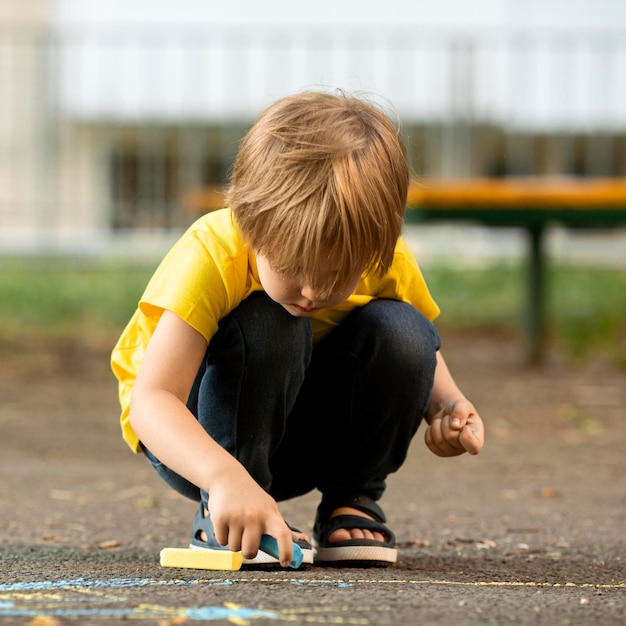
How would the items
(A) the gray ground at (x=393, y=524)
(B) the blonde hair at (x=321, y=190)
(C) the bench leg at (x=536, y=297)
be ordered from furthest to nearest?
(C) the bench leg at (x=536, y=297), (B) the blonde hair at (x=321, y=190), (A) the gray ground at (x=393, y=524)

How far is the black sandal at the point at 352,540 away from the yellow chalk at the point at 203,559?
9.6 inches

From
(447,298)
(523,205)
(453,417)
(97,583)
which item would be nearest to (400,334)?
(453,417)

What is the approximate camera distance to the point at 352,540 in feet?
5.95

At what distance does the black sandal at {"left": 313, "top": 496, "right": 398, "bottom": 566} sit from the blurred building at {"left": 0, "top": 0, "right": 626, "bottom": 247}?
5.72 m

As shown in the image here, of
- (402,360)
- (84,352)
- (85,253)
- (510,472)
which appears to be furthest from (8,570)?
(85,253)

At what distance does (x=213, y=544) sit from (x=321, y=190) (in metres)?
0.64

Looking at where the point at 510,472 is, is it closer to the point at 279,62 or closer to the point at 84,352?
the point at 84,352

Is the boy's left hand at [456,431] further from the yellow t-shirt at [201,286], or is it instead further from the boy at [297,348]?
the yellow t-shirt at [201,286]

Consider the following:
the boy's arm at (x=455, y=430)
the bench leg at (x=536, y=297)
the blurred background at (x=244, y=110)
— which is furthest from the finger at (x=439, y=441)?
the blurred background at (x=244, y=110)

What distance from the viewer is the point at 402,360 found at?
70.0 inches

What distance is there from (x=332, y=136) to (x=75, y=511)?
1317 mm

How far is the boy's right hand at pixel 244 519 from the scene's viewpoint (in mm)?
1388

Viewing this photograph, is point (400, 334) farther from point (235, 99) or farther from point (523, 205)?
point (235, 99)

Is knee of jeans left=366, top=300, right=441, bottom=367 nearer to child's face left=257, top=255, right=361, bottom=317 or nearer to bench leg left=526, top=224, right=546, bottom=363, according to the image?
child's face left=257, top=255, right=361, bottom=317
